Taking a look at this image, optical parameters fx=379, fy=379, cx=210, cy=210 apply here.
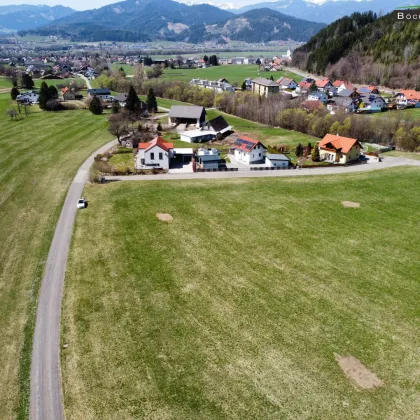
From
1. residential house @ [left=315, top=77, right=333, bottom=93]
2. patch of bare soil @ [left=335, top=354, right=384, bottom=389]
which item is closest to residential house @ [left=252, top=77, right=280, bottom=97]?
residential house @ [left=315, top=77, right=333, bottom=93]

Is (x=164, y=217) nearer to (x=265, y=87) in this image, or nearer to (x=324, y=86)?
(x=265, y=87)

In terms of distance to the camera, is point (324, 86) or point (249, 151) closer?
point (249, 151)

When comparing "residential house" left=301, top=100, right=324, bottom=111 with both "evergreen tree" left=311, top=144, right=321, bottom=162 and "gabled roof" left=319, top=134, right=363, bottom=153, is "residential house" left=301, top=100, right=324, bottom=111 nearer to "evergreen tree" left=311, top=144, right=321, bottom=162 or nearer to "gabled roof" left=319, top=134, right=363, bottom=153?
"gabled roof" left=319, top=134, right=363, bottom=153

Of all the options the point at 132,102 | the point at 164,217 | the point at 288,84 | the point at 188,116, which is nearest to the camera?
the point at 164,217

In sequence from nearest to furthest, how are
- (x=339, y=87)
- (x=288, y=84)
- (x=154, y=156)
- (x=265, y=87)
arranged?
(x=154, y=156) → (x=265, y=87) → (x=339, y=87) → (x=288, y=84)

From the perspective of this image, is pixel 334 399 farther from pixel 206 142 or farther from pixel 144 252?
pixel 206 142

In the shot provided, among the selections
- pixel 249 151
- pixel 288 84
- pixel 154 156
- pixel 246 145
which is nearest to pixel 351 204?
pixel 249 151
